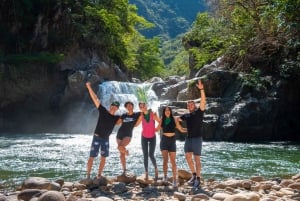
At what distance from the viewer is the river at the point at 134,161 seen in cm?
1142

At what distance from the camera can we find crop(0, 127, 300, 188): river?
11422 mm

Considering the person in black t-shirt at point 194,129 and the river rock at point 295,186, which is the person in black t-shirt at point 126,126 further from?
the river rock at point 295,186

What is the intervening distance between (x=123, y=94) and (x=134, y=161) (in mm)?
16704

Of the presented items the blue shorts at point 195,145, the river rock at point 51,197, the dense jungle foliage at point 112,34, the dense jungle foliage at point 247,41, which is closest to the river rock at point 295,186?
the blue shorts at point 195,145

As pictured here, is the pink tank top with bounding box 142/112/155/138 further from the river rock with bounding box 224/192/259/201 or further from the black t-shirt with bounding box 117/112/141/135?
the river rock with bounding box 224/192/259/201

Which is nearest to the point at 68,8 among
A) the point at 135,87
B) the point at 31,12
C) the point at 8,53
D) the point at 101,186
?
the point at 31,12

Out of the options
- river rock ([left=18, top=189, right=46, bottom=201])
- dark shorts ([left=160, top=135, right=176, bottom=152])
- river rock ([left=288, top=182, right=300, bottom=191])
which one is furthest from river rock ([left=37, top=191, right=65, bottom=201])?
river rock ([left=288, top=182, right=300, bottom=191])

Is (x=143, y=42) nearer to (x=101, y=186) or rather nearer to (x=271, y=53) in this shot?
(x=271, y=53)

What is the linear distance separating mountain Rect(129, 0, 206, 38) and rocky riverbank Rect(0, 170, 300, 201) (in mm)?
126307

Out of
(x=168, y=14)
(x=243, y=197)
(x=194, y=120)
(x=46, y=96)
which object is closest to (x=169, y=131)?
(x=194, y=120)

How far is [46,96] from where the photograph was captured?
104 ft

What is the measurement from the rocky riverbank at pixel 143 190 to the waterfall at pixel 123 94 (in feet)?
66.1

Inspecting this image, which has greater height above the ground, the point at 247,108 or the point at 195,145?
the point at 247,108

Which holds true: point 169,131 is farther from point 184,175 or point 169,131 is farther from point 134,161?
point 134,161
